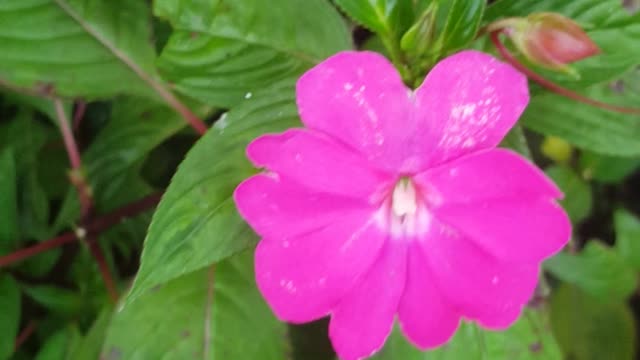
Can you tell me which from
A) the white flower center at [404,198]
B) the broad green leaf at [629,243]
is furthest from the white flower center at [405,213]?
the broad green leaf at [629,243]

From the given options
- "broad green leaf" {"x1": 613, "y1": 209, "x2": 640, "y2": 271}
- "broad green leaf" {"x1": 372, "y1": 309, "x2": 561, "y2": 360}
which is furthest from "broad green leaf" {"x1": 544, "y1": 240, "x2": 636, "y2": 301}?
"broad green leaf" {"x1": 372, "y1": 309, "x2": 561, "y2": 360}

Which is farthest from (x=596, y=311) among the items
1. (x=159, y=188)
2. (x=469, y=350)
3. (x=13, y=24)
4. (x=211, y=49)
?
(x=13, y=24)

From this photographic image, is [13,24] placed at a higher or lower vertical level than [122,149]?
higher

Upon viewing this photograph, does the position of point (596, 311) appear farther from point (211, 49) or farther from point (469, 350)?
point (211, 49)

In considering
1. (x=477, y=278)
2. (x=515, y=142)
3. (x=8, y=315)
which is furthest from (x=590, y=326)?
(x=8, y=315)

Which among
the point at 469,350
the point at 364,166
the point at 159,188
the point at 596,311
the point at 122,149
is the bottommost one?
the point at 596,311

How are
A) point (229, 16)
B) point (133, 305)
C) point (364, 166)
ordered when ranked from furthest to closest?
point (133, 305)
point (229, 16)
point (364, 166)

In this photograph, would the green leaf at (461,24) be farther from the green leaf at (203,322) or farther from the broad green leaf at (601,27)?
the green leaf at (203,322)
